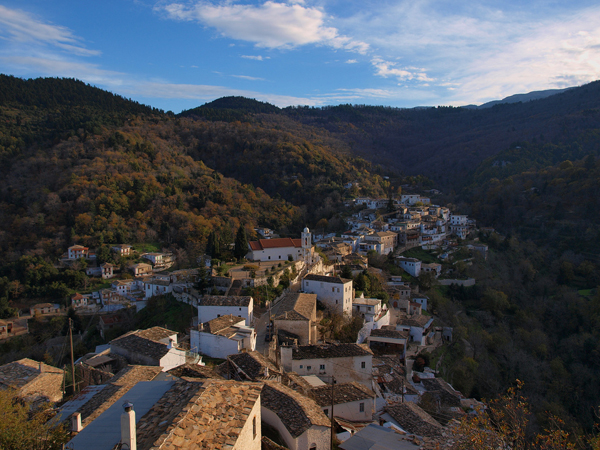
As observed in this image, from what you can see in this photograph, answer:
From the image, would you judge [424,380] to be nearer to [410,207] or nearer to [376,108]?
[410,207]

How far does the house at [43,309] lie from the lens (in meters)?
30.8

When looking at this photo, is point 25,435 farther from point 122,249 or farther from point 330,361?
point 122,249

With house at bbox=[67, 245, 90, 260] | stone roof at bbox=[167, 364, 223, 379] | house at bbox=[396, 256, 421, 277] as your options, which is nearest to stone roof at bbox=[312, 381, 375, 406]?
stone roof at bbox=[167, 364, 223, 379]

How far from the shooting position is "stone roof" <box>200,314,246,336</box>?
15.9 m

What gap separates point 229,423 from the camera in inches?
203

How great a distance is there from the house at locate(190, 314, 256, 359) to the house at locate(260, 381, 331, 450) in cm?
641

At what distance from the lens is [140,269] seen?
36.2m

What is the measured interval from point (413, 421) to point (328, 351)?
4323mm

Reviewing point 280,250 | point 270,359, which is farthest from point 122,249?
point 270,359

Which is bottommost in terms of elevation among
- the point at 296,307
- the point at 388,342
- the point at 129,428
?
the point at 388,342

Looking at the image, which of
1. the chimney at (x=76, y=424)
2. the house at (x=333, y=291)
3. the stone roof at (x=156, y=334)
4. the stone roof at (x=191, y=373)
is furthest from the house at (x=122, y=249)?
the chimney at (x=76, y=424)

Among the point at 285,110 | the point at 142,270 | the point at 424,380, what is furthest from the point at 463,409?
the point at 285,110

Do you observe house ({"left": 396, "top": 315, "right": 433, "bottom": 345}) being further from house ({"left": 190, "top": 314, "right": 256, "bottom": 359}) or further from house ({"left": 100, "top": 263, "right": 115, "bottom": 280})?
house ({"left": 100, "top": 263, "right": 115, "bottom": 280})

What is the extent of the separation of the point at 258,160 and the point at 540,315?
5151 cm
